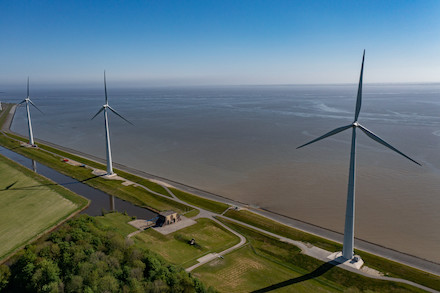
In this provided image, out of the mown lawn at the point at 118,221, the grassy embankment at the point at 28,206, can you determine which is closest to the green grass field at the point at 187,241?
the mown lawn at the point at 118,221

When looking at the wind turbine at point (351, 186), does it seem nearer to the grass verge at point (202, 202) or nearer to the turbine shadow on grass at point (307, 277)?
the turbine shadow on grass at point (307, 277)

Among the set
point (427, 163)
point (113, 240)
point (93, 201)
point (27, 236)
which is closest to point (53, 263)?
point (113, 240)

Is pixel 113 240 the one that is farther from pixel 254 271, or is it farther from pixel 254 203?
pixel 254 203

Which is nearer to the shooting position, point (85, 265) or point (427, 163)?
point (85, 265)

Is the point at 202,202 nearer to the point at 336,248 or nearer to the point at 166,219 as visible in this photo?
the point at 166,219

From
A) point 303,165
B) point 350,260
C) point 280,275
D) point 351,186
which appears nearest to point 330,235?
point 350,260

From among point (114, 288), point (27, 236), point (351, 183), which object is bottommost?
point (27, 236)
